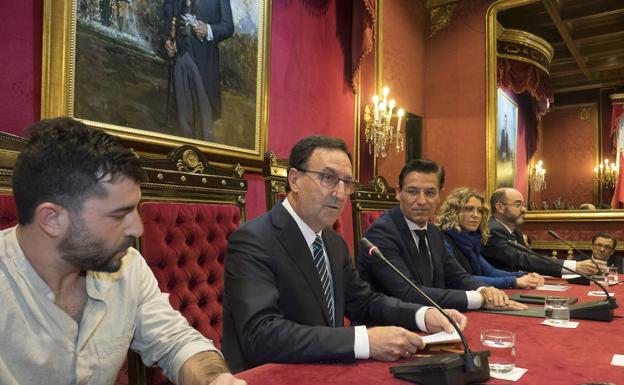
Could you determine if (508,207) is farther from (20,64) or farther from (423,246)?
(20,64)

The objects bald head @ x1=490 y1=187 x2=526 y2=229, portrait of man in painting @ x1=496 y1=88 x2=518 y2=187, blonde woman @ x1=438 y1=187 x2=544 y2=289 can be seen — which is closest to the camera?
blonde woman @ x1=438 y1=187 x2=544 y2=289

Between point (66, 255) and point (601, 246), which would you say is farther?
point (601, 246)

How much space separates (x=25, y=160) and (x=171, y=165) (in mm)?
939

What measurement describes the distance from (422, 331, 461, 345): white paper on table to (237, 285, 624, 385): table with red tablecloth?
6cm

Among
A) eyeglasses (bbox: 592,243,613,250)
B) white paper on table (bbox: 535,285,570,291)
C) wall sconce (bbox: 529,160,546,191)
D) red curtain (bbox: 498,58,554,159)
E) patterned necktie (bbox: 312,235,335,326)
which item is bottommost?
white paper on table (bbox: 535,285,570,291)

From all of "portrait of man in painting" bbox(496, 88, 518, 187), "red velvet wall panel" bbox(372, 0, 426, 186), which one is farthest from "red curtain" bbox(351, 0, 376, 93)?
"portrait of man in painting" bbox(496, 88, 518, 187)

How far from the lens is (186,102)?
3.09 meters

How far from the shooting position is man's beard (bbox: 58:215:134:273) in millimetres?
1171

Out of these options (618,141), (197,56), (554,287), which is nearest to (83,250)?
(197,56)

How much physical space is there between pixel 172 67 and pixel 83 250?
6.73 ft

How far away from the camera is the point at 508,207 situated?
411cm

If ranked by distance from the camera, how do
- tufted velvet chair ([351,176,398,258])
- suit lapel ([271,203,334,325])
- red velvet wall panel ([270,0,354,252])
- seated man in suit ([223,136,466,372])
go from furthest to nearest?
red velvet wall panel ([270,0,354,252]), tufted velvet chair ([351,176,398,258]), suit lapel ([271,203,334,325]), seated man in suit ([223,136,466,372])

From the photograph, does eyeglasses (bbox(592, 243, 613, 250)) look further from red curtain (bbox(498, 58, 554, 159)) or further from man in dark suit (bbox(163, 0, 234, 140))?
man in dark suit (bbox(163, 0, 234, 140))

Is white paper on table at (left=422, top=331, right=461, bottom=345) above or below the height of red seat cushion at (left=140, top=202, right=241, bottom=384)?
below
